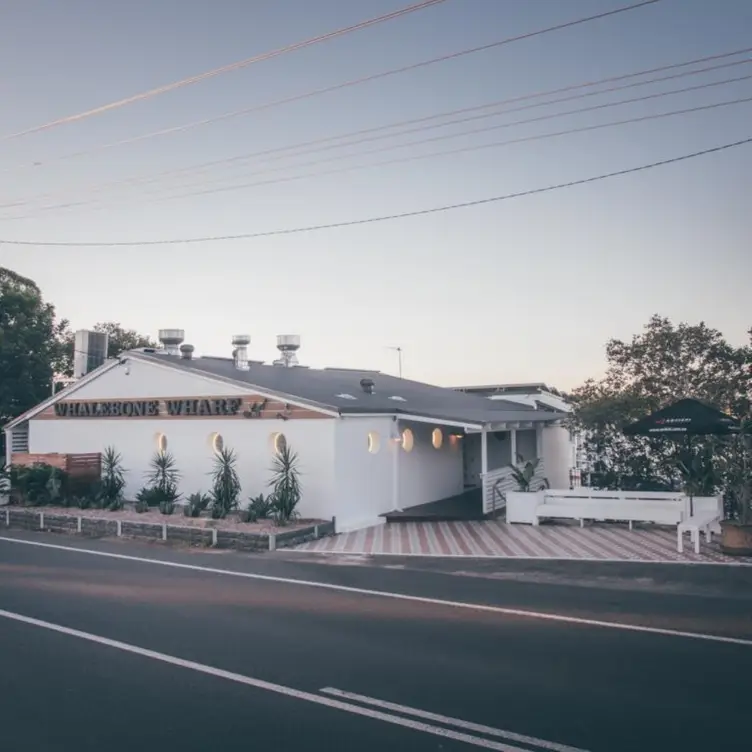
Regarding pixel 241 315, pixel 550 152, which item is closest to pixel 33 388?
pixel 241 315

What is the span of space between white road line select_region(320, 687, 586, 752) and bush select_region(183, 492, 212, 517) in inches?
449

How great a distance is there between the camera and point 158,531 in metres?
15.8

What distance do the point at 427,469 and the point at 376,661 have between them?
13.6 metres

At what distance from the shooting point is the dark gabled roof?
56.5 feet

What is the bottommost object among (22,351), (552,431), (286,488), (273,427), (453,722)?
(453,722)

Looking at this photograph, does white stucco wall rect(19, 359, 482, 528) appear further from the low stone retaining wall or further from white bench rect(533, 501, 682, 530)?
white bench rect(533, 501, 682, 530)

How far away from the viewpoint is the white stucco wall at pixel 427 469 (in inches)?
764

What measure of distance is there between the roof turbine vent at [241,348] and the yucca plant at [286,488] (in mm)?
5690

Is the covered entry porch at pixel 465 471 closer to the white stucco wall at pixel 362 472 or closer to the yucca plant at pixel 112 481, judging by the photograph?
the white stucco wall at pixel 362 472

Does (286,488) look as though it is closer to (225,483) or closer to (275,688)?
(225,483)

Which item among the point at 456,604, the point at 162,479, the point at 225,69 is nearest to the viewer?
the point at 456,604

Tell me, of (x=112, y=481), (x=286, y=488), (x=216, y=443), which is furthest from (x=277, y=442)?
(x=112, y=481)

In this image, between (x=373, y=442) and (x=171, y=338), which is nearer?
(x=373, y=442)

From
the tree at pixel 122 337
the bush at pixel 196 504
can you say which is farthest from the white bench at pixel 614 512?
the tree at pixel 122 337
